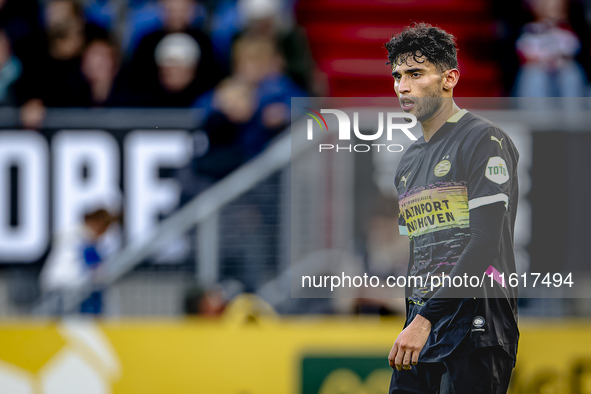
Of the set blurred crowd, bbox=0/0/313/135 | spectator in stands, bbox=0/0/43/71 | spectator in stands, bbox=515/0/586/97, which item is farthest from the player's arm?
spectator in stands, bbox=0/0/43/71

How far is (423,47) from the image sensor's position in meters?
0.53

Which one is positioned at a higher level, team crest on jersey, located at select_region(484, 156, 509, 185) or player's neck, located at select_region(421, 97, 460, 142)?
A: player's neck, located at select_region(421, 97, 460, 142)

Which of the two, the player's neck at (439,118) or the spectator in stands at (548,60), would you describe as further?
the spectator in stands at (548,60)

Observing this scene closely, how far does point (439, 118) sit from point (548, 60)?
7.09 feet

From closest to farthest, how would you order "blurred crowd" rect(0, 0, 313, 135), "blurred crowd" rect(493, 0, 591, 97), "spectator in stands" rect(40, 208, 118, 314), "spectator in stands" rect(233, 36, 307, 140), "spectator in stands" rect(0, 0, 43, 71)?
"blurred crowd" rect(493, 0, 591, 97)
"spectator in stands" rect(233, 36, 307, 140)
"spectator in stands" rect(40, 208, 118, 314)
"blurred crowd" rect(0, 0, 313, 135)
"spectator in stands" rect(0, 0, 43, 71)

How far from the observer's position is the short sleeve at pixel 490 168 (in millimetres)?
470

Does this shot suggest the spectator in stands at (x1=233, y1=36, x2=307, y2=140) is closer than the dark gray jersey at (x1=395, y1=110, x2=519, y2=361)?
No

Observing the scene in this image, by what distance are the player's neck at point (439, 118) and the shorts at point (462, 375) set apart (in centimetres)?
18

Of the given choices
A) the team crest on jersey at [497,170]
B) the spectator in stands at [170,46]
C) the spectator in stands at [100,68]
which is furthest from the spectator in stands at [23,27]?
the team crest on jersey at [497,170]

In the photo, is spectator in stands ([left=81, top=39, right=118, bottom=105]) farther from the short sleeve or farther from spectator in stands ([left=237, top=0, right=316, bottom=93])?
the short sleeve

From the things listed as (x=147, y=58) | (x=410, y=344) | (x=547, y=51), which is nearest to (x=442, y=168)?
(x=410, y=344)

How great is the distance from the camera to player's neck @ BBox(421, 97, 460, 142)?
53cm

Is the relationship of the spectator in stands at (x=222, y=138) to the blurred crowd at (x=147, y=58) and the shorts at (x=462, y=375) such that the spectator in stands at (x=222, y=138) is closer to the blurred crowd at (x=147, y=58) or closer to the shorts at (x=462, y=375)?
the blurred crowd at (x=147, y=58)

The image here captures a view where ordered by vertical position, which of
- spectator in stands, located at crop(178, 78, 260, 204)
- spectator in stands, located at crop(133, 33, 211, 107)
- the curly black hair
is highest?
spectator in stands, located at crop(133, 33, 211, 107)
